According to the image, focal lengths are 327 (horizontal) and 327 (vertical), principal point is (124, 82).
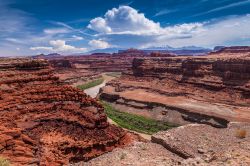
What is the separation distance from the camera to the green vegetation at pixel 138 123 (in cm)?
Result: 5200

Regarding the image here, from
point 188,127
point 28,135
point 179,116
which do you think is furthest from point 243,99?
point 28,135

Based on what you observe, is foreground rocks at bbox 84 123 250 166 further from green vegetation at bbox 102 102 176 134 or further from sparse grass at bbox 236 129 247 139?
green vegetation at bbox 102 102 176 134

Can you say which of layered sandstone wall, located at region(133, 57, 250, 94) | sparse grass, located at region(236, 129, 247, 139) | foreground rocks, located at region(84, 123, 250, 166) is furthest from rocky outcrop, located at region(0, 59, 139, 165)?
layered sandstone wall, located at region(133, 57, 250, 94)

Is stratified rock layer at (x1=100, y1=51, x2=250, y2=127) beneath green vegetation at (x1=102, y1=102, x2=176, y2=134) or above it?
above

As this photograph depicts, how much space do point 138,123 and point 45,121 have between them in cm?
2837

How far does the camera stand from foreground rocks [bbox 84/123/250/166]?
746 inches

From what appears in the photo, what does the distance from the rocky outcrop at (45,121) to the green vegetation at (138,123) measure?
19178 millimetres

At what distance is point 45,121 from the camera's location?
94.3 ft

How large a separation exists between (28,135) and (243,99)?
1791 inches

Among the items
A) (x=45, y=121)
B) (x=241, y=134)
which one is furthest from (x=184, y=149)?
(x=45, y=121)

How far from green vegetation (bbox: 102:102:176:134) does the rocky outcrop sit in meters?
19.2

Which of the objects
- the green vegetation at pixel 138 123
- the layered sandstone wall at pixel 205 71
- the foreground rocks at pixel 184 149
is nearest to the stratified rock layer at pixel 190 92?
the layered sandstone wall at pixel 205 71

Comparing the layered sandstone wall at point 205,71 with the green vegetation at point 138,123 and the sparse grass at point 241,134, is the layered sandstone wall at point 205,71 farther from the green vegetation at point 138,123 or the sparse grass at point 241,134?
the sparse grass at point 241,134

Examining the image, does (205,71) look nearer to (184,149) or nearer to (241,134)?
(241,134)
